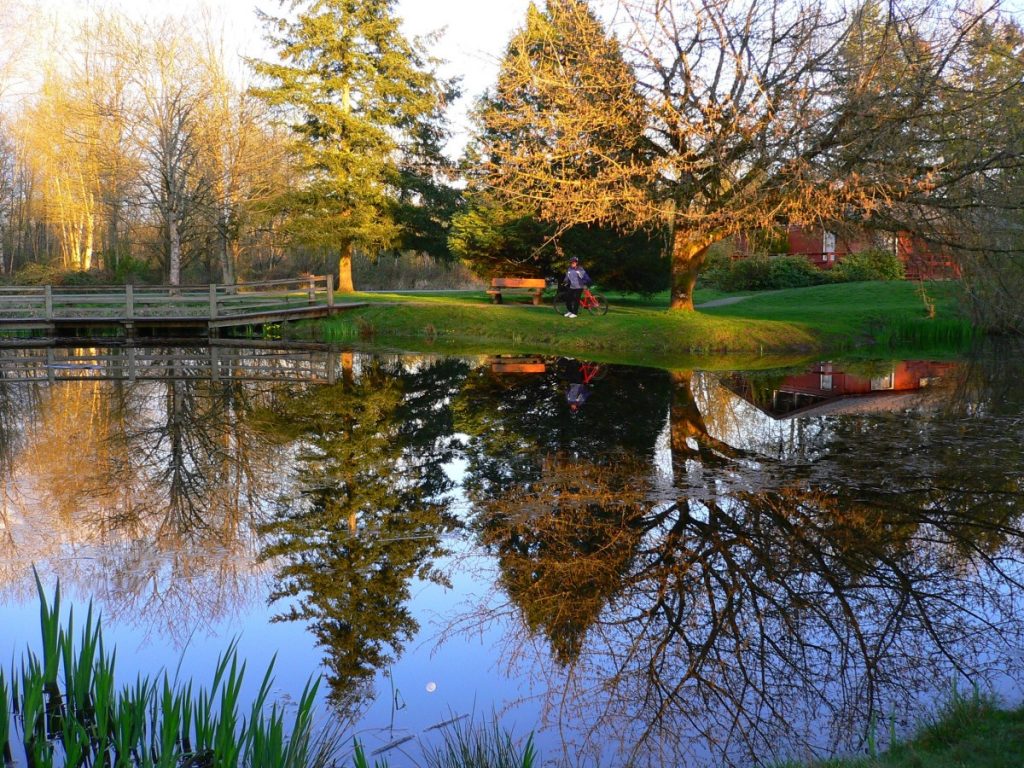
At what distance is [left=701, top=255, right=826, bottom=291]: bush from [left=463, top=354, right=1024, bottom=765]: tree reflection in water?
94.2 ft

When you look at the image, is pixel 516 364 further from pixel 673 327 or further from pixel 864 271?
pixel 864 271

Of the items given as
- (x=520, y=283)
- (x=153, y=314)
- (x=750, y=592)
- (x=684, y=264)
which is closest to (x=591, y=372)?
(x=684, y=264)

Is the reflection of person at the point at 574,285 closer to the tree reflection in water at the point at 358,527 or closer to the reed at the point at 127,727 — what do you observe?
the tree reflection in water at the point at 358,527

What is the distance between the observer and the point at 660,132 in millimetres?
20547

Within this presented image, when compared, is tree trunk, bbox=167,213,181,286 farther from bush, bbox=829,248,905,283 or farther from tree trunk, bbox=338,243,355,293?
bush, bbox=829,248,905,283

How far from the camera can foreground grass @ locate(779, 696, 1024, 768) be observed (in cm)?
381

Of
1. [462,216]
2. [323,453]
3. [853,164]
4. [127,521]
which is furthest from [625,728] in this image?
[462,216]

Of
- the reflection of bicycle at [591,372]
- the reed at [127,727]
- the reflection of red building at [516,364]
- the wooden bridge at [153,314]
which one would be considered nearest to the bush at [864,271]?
the reflection of red building at [516,364]

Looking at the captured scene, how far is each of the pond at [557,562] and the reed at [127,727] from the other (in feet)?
2.82

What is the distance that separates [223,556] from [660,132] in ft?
53.0

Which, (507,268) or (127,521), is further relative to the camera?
(507,268)

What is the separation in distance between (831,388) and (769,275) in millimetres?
22509

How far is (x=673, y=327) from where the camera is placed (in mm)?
23734

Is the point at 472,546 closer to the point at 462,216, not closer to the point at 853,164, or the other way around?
the point at 853,164
